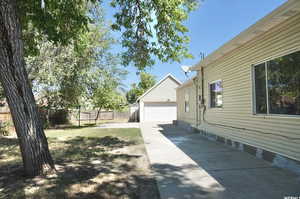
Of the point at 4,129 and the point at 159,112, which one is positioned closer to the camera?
the point at 4,129

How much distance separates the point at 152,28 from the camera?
5.71 m

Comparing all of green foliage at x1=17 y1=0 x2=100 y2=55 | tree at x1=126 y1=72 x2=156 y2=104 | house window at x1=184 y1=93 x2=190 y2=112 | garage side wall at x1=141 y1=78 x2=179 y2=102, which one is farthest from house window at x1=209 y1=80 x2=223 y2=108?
tree at x1=126 y1=72 x2=156 y2=104

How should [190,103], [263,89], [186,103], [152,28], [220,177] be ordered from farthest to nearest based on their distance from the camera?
[186,103]
[190,103]
[152,28]
[263,89]
[220,177]

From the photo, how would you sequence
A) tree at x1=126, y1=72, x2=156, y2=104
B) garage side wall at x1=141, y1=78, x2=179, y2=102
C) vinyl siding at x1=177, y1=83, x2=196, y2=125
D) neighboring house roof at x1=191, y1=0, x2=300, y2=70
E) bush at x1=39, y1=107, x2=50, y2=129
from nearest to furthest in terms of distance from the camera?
neighboring house roof at x1=191, y1=0, x2=300, y2=70
vinyl siding at x1=177, y1=83, x2=196, y2=125
bush at x1=39, y1=107, x2=50, y2=129
garage side wall at x1=141, y1=78, x2=179, y2=102
tree at x1=126, y1=72, x2=156, y2=104

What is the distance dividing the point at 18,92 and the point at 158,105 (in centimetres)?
1695

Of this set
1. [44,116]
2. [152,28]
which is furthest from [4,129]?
[152,28]

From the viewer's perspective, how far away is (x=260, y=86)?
4953mm

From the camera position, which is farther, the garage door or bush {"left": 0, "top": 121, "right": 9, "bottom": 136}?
the garage door

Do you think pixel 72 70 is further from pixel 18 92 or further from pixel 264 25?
pixel 264 25

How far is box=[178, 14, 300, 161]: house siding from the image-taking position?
3.97 m

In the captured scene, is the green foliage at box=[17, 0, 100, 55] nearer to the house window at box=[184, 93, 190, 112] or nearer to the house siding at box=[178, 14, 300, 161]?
the house siding at box=[178, 14, 300, 161]

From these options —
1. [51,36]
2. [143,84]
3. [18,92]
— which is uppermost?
[143,84]

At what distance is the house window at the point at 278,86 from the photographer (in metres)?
3.88

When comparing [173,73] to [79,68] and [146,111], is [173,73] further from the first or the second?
[79,68]
